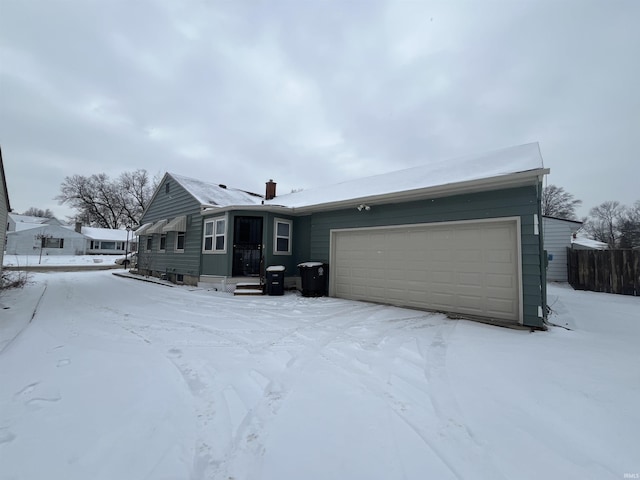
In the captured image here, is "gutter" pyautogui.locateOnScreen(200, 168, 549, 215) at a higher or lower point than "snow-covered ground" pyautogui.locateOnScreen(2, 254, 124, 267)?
higher

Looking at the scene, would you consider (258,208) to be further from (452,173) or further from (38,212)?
(38,212)

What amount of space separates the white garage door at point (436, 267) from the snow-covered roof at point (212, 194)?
19.7ft

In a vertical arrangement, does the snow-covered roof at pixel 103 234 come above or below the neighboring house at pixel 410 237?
above

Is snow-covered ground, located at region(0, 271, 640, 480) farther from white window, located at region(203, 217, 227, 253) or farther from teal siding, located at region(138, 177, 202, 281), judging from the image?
teal siding, located at region(138, 177, 202, 281)

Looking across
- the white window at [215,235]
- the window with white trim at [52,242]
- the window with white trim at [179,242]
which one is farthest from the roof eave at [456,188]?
the window with white trim at [52,242]

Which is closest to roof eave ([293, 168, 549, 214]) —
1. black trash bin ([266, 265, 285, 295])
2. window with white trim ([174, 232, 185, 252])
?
black trash bin ([266, 265, 285, 295])

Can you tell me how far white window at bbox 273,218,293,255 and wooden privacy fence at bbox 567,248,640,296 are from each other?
1247 cm

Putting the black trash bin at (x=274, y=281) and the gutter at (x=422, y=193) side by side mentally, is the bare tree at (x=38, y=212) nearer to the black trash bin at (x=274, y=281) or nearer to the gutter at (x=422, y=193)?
the gutter at (x=422, y=193)

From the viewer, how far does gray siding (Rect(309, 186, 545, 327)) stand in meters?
5.44

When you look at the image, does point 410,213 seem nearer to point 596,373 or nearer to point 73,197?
point 596,373

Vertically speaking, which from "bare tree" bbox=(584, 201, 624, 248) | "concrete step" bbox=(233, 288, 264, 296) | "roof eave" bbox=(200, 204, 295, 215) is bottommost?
"concrete step" bbox=(233, 288, 264, 296)

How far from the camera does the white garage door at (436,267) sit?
5.87m

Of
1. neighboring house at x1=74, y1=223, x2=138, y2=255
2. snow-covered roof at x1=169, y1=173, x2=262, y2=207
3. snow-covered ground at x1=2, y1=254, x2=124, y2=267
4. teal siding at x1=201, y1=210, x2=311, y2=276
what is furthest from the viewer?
neighboring house at x1=74, y1=223, x2=138, y2=255

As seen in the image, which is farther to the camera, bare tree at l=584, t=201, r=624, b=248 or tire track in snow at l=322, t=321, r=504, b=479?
bare tree at l=584, t=201, r=624, b=248
